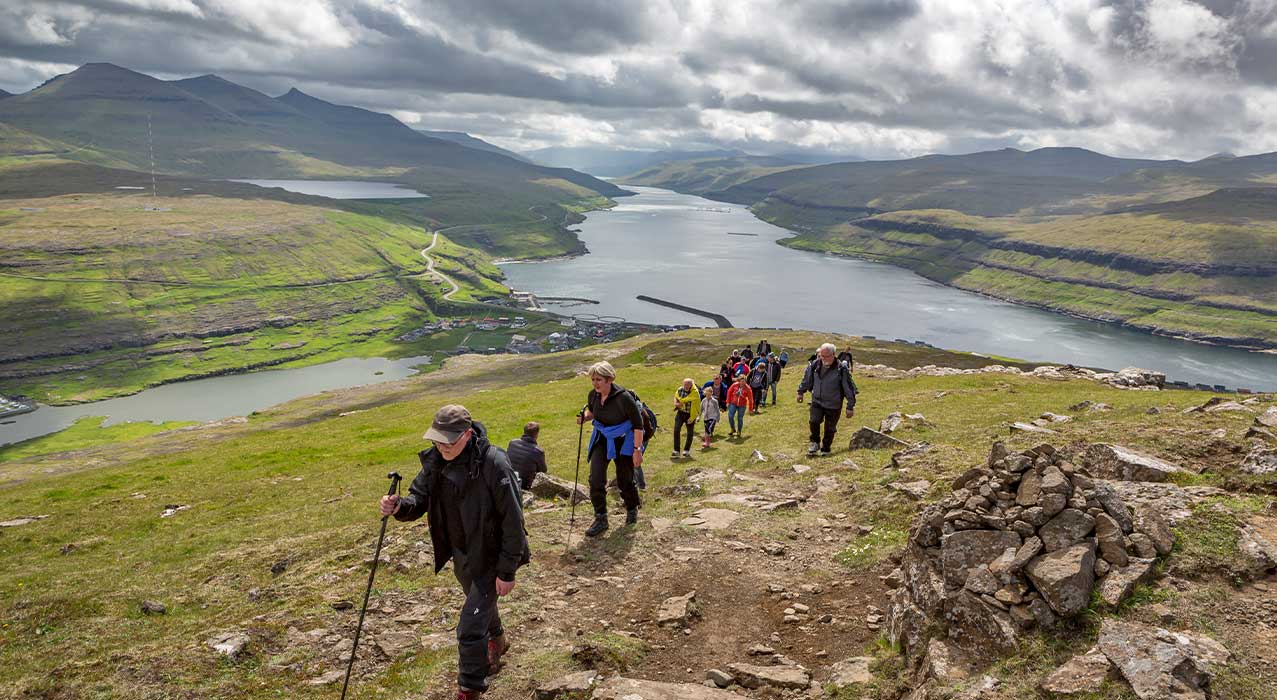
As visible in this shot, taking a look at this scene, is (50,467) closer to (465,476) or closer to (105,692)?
(105,692)

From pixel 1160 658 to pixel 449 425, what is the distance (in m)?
8.22

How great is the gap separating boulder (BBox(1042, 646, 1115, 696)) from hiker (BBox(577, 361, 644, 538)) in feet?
27.6

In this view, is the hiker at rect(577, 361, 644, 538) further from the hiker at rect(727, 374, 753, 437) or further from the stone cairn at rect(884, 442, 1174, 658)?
the hiker at rect(727, 374, 753, 437)

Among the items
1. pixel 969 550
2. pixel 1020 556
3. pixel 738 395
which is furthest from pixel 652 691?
pixel 738 395

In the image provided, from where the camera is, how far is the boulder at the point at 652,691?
8320 millimetres

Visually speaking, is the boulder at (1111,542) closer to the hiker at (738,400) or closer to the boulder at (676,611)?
the boulder at (676,611)

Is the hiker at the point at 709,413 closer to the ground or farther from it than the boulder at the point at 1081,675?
closer to the ground

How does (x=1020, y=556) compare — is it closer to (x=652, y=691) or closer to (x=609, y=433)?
(x=652, y=691)

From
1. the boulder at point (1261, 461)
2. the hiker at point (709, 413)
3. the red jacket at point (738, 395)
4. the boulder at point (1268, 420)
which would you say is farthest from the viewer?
the red jacket at point (738, 395)

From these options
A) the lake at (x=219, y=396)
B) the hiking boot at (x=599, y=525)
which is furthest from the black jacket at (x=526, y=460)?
the lake at (x=219, y=396)

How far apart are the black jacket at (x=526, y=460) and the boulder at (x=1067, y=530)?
13.5 m

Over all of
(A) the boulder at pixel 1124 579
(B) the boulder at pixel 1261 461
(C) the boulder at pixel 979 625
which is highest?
(B) the boulder at pixel 1261 461

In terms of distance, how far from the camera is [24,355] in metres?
177

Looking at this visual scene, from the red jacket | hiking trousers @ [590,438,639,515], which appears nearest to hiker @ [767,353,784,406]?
the red jacket
